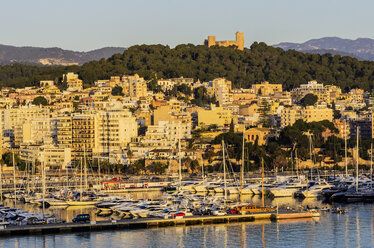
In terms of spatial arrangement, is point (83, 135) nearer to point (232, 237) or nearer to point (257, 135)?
point (257, 135)

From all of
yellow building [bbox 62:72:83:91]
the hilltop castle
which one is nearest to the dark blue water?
yellow building [bbox 62:72:83:91]

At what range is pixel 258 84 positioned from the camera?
11256 centimetres

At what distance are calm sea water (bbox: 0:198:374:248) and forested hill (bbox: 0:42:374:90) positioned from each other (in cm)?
6717

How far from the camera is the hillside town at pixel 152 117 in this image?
74.0 m

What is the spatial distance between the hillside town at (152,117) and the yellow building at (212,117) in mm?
99

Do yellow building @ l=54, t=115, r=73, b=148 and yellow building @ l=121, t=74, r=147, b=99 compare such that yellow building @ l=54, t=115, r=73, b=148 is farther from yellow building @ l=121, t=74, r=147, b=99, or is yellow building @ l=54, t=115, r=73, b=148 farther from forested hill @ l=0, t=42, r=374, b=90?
forested hill @ l=0, t=42, r=374, b=90

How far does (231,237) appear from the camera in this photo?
38.5 metres

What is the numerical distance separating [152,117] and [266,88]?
2982 cm

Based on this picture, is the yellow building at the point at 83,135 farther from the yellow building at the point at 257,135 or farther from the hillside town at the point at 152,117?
the yellow building at the point at 257,135

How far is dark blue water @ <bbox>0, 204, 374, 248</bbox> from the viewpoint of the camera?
37.2 meters

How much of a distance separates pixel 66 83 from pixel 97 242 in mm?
68924

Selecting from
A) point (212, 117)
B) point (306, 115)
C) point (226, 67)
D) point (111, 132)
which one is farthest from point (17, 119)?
point (226, 67)

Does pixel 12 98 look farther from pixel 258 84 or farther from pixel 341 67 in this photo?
pixel 341 67

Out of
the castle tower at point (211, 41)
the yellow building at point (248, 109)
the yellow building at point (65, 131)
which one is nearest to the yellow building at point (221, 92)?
the yellow building at point (248, 109)
